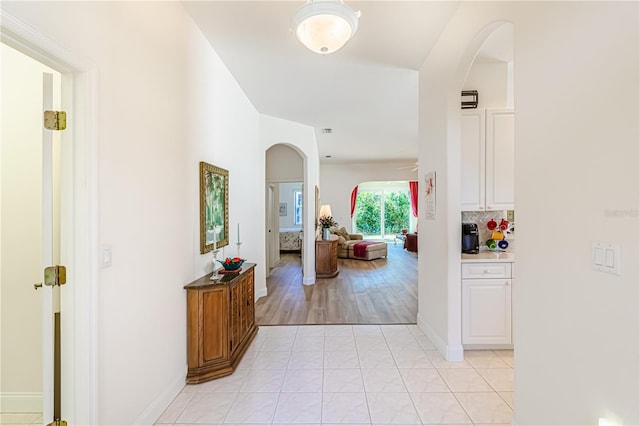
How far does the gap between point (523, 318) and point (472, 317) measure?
1.25 meters

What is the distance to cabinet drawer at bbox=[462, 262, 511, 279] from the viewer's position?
2822 millimetres

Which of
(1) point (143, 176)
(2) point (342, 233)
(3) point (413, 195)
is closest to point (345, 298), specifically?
(1) point (143, 176)

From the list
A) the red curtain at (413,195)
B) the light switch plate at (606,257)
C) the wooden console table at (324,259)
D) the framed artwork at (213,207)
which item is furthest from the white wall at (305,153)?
the red curtain at (413,195)

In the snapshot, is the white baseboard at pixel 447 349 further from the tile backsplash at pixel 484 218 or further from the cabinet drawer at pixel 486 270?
the tile backsplash at pixel 484 218

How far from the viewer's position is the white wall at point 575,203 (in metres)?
1.09

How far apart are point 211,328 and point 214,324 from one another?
0.04 m

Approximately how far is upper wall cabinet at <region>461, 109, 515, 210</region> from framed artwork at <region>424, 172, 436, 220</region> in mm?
287

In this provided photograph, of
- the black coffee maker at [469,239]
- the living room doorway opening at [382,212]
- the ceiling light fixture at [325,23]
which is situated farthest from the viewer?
the living room doorway opening at [382,212]

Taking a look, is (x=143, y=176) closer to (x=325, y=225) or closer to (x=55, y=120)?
(x=55, y=120)

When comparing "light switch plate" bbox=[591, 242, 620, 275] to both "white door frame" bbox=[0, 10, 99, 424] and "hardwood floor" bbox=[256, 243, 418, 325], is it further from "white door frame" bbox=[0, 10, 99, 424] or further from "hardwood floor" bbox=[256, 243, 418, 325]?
"hardwood floor" bbox=[256, 243, 418, 325]

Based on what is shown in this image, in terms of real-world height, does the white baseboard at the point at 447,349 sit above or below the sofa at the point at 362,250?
below

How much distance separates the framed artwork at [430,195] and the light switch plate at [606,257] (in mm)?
1899

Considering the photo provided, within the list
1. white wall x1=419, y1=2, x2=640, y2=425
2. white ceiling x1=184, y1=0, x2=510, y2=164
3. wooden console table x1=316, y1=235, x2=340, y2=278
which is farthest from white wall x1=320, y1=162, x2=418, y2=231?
white wall x1=419, y1=2, x2=640, y2=425

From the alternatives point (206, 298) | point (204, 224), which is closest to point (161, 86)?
point (204, 224)
